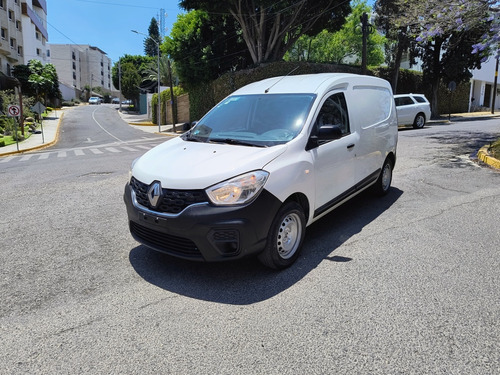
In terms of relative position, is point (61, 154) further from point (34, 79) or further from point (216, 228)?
point (34, 79)

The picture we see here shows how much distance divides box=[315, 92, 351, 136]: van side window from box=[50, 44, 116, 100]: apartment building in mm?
85000

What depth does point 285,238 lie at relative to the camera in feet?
12.6

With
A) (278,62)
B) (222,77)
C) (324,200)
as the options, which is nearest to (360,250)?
(324,200)

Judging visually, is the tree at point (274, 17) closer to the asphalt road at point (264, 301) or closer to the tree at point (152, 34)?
the asphalt road at point (264, 301)

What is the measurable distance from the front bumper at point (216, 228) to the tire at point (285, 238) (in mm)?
109

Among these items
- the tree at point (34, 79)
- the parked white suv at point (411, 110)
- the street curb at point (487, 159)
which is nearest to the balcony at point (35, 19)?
the tree at point (34, 79)

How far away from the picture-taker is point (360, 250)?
14.2ft

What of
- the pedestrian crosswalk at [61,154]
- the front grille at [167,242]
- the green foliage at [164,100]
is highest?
the green foliage at [164,100]

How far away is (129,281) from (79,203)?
3.35 meters

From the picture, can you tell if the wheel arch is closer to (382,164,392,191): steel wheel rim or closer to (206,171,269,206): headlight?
(206,171,269,206): headlight

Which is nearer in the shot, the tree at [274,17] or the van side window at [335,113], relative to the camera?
the van side window at [335,113]

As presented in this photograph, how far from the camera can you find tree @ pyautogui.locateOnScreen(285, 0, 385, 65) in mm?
38906

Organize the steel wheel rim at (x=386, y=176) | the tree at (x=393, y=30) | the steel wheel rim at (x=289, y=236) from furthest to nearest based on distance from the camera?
the tree at (x=393, y=30) < the steel wheel rim at (x=386, y=176) < the steel wheel rim at (x=289, y=236)

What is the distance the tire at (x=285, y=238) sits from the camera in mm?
3603
